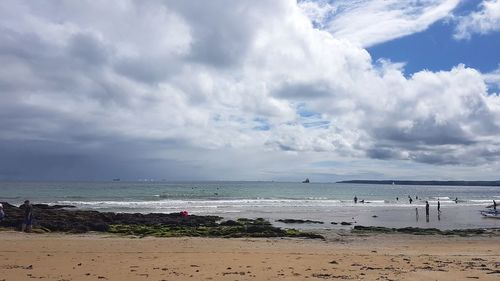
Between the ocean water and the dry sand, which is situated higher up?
the ocean water

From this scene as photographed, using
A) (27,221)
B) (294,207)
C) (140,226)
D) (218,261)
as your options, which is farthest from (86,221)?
(294,207)

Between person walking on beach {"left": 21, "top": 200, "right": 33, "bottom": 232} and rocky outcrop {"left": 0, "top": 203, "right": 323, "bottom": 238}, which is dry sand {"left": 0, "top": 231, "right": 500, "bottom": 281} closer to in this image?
person walking on beach {"left": 21, "top": 200, "right": 33, "bottom": 232}

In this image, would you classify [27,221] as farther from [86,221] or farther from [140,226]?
[140,226]

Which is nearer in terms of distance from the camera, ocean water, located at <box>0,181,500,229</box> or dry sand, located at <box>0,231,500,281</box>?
dry sand, located at <box>0,231,500,281</box>

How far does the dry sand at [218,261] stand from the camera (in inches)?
487

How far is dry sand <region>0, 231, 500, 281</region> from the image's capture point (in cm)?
1238

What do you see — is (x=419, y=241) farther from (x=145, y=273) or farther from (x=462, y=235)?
(x=145, y=273)

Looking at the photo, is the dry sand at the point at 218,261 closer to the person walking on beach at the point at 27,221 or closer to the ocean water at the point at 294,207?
the person walking on beach at the point at 27,221

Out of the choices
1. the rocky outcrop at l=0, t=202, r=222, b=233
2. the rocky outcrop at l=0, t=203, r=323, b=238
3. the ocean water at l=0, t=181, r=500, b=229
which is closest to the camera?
the rocky outcrop at l=0, t=203, r=323, b=238

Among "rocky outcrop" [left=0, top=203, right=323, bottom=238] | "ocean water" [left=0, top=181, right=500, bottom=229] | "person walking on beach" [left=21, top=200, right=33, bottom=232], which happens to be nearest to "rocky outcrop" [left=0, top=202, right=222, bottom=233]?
"rocky outcrop" [left=0, top=203, right=323, bottom=238]

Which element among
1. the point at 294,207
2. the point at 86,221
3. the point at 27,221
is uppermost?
the point at 294,207

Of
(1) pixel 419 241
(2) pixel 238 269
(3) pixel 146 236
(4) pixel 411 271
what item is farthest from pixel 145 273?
(1) pixel 419 241

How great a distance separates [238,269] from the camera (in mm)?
13484

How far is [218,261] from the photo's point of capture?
14945 mm
